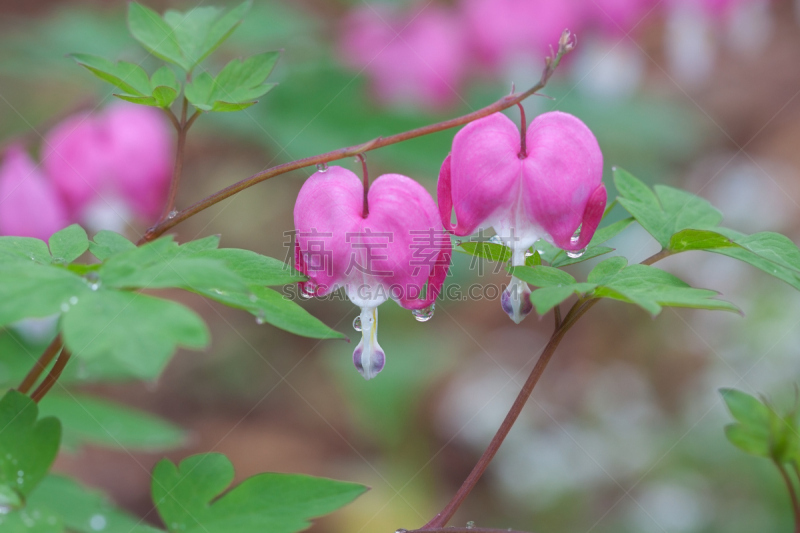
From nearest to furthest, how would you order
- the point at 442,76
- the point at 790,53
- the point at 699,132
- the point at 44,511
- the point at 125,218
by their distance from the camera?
the point at 44,511 → the point at 125,218 → the point at 442,76 → the point at 699,132 → the point at 790,53

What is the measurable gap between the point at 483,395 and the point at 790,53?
4.00m

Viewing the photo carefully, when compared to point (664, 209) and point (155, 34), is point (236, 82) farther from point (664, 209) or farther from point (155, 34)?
point (664, 209)

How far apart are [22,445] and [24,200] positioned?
3.85ft

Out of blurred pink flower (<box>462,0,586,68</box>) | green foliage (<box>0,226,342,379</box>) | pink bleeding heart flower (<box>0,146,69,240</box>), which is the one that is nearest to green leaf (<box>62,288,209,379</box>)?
green foliage (<box>0,226,342,379</box>)

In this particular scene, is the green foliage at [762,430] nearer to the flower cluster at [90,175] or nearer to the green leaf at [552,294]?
the green leaf at [552,294]

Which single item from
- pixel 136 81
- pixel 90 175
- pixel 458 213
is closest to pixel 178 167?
pixel 136 81

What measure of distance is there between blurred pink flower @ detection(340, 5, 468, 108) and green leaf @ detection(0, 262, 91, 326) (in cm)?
239

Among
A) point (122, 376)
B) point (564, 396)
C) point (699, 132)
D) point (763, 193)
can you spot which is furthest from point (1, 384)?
point (699, 132)

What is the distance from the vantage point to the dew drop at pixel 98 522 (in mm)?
1041

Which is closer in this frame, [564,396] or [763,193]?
[564,396]

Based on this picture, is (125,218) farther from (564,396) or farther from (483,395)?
(564,396)

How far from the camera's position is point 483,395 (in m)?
3.08

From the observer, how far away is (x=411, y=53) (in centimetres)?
300

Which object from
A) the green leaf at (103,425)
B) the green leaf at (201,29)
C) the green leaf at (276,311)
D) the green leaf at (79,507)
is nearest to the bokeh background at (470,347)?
the green leaf at (103,425)
